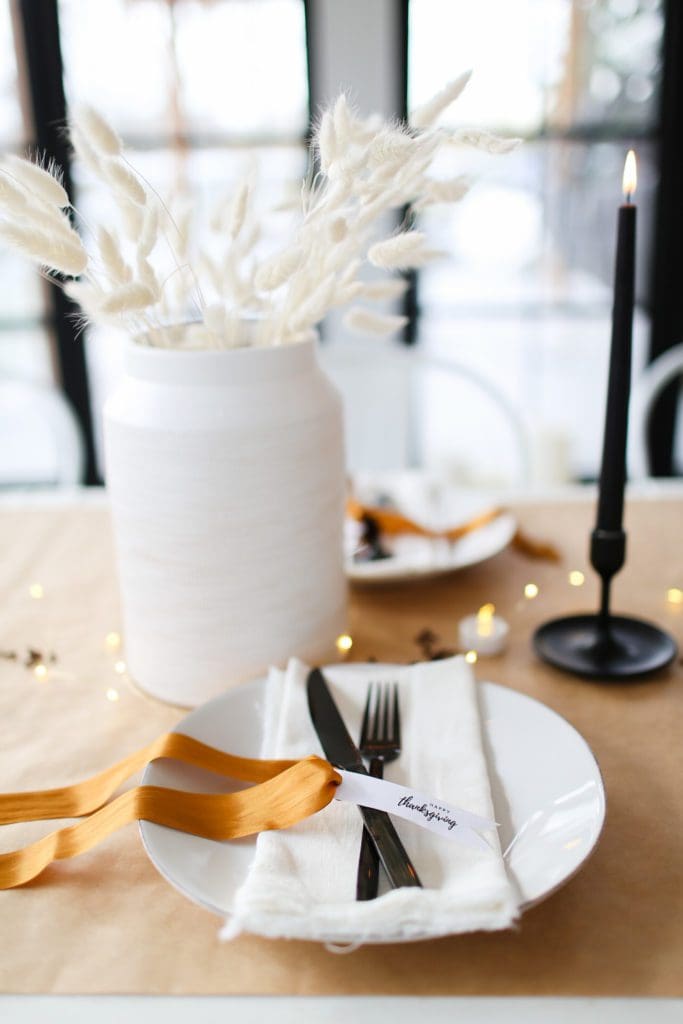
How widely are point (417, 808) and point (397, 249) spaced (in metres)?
0.33

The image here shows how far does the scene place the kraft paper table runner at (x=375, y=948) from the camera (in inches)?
17.1

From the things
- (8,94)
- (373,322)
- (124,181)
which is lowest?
(373,322)

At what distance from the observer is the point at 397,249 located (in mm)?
579

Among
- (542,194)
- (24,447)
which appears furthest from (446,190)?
(24,447)

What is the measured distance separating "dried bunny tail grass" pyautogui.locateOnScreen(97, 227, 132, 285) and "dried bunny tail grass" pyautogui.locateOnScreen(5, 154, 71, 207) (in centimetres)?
3

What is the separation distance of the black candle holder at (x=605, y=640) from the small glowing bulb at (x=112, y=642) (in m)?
0.35

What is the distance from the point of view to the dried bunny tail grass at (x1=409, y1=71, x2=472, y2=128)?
1.95ft

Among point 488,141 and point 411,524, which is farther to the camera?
point 411,524

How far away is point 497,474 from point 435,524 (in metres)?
1.36

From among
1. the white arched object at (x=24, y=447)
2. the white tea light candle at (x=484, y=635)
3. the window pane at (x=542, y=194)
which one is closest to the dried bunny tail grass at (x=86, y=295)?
the white tea light candle at (x=484, y=635)

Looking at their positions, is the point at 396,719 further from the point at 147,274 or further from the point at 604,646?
the point at 147,274

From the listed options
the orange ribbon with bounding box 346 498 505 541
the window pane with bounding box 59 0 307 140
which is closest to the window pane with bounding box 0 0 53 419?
the window pane with bounding box 59 0 307 140

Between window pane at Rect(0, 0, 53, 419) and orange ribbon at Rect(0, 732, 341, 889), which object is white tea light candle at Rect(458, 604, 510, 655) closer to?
orange ribbon at Rect(0, 732, 341, 889)

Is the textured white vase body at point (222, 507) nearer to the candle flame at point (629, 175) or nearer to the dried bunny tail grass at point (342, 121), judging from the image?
the dried bunny tail grass at point (342, 121)
